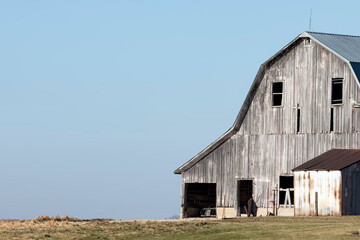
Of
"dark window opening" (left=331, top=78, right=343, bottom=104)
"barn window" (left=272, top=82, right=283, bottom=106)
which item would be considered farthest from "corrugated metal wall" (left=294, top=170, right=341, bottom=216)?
"barn window" (left=272, top=82, right=283, bottom=106)

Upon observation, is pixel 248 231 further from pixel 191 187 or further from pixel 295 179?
pixel 191 187

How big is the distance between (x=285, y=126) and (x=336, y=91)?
353 centimetres

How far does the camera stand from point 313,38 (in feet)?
163

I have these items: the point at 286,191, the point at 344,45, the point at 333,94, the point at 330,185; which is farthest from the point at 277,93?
the point at 330,185

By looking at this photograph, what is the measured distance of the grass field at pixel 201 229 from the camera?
36.7 metres

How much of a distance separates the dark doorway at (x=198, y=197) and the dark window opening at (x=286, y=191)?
6.46 metres

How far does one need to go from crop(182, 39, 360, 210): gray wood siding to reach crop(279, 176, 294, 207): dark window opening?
49 cm

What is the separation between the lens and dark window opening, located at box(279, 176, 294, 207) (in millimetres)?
50344

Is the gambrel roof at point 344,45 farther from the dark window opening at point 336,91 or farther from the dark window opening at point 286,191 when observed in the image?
the dark window opening at point 286,191

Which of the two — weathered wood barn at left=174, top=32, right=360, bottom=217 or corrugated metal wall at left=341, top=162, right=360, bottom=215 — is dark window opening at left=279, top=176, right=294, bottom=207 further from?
corrugated metal wall at left=341, top=162, right=360, bottom=215

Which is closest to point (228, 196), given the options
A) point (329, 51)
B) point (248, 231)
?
point (329, 51)

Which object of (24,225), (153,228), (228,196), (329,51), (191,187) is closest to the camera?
(153,228)

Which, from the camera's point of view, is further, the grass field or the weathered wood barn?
the weathered wood barn

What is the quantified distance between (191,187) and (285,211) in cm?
802
